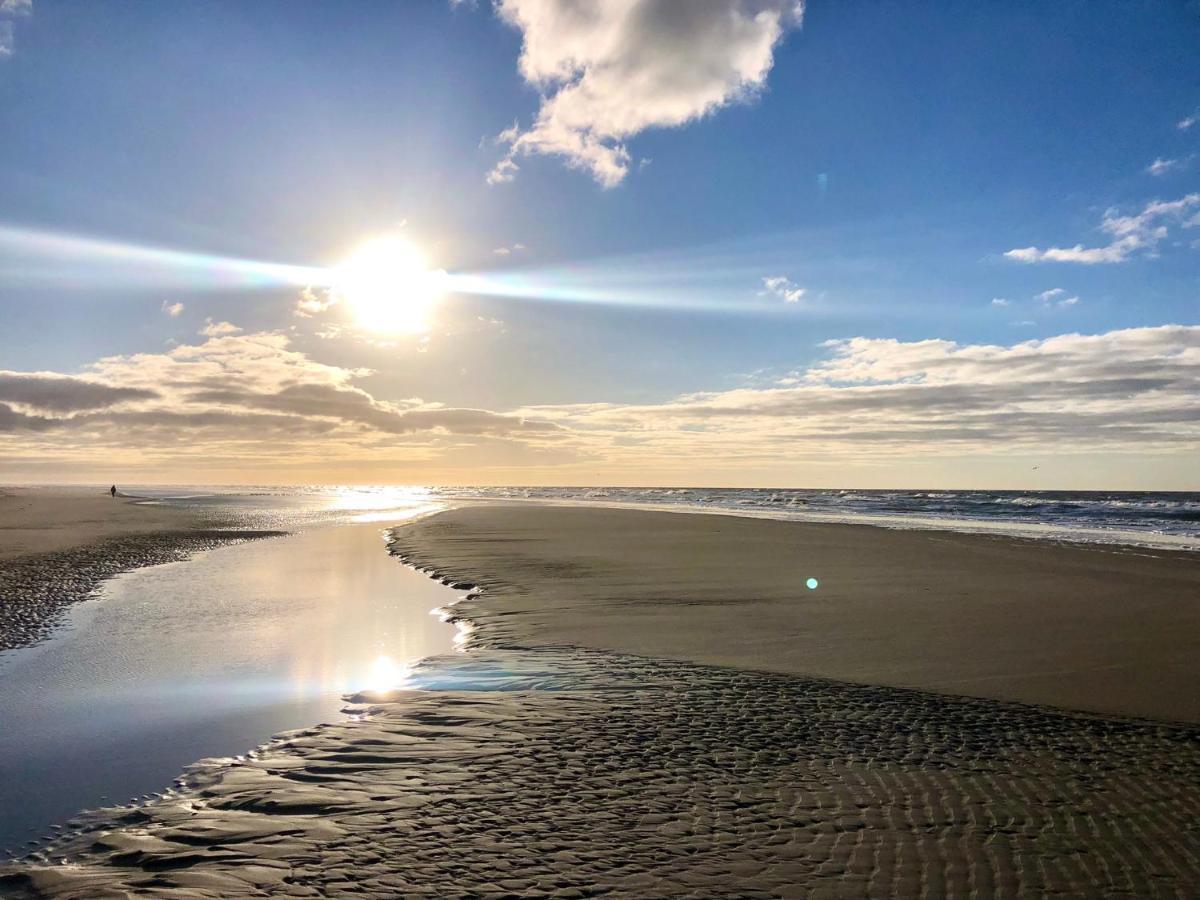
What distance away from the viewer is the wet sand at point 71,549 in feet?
57.7

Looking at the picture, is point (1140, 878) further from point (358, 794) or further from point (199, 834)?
point (199, 834)

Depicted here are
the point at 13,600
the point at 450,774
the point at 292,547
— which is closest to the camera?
the point at 450,774

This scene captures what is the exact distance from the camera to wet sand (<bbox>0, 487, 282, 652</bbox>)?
57.7 ft

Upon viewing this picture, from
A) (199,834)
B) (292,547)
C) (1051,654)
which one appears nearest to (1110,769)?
(1051,654)

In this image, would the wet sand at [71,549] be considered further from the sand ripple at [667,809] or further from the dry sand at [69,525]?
the sand ripple at [667,809]

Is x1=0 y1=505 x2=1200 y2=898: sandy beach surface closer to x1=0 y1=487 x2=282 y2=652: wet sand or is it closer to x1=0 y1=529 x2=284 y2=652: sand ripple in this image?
x1=0 y1=529 x2=284 y2=652: sand ripple

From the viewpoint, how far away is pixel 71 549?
1213 inches

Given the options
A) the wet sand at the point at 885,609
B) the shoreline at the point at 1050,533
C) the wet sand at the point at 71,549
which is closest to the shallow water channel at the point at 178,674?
the wet sand at the point at 71,549

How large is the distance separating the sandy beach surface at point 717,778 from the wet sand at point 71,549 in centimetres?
1028

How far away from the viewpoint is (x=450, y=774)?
752 centimetres

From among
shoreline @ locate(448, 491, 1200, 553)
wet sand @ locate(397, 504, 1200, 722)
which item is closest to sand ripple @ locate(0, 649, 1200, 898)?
wet sand @ locate(397, 504, 1200, 722)

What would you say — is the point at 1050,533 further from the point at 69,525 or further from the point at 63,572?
the point at 69,525

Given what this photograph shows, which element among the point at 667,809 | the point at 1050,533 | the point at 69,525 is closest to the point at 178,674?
the point at 667,809

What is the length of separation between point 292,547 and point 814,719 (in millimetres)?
30453
